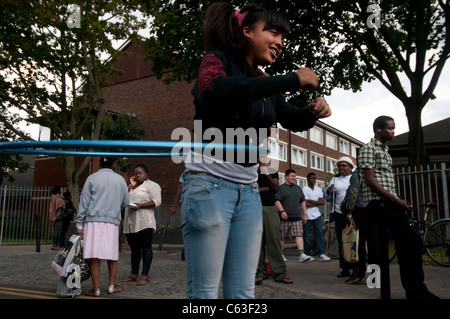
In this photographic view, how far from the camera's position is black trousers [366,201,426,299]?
180 inches

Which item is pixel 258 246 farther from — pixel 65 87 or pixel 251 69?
pixel 65 87

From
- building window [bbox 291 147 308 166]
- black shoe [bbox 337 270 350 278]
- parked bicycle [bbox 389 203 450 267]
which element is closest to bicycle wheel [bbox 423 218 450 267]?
parked bicycle [bbox 389 203 450 267]

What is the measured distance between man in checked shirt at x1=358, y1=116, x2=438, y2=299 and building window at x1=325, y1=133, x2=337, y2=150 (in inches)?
1869

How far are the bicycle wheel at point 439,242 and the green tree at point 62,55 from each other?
1529 centimetres

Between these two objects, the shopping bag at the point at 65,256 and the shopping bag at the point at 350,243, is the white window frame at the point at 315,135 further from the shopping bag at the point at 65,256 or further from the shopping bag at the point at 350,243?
the shopping bag at the point at 65,256

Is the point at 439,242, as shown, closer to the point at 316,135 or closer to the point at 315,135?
the point at 315,135

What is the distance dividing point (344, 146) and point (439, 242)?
51317 millimetres

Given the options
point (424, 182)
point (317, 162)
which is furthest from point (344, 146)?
point (424, 182)

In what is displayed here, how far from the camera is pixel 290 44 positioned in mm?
15102

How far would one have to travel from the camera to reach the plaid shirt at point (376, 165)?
16.2 ft

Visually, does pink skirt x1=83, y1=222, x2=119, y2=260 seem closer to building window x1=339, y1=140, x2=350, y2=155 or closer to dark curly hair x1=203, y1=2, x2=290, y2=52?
dark curly hair x1=203, y1=2, x2=290, y2=52

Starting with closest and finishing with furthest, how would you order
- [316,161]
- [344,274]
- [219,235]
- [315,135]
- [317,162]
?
[219,235] < [344,274] < [316,161] < [315,135] < [317,162]

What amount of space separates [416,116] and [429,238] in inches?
249

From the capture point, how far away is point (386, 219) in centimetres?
475
